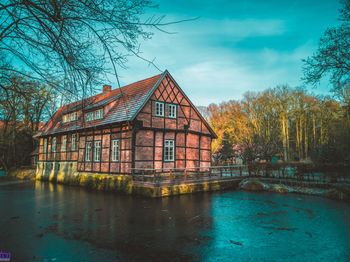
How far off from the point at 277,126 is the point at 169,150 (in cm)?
2078

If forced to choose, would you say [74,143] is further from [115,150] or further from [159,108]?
[159,108]

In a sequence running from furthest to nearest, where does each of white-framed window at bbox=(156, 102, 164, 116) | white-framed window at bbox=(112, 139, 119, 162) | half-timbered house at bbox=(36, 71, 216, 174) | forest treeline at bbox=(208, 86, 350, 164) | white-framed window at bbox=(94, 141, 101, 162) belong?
forest treeline at bbox=(208, 86, 350, 164) < white-framed window at bbox=(94, 141, 101, 162) < white-framed window at bbox=(156, 102, 164, 116) < white-framed window at bbox=(112, 139, 119, 162) < half-timbered house at bbox=(36, 71, 216, 174)

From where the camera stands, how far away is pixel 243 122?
114 feet

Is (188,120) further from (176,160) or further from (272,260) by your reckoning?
(272,260)

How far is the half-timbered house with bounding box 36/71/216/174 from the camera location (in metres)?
16.0

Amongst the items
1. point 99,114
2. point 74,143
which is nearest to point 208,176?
point 99,114

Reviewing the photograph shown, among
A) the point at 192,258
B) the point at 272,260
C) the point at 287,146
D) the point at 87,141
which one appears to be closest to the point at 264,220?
the point at 272,260

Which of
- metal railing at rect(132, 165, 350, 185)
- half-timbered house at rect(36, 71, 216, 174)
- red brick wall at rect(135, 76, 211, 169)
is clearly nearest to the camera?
metal railing at rect(132, 165, 350, 185)

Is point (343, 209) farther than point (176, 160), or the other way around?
point (176, 160)

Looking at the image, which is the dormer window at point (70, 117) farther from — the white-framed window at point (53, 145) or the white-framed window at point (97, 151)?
the white-framed window at point (97, 151)

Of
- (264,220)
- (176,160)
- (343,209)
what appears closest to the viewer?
(264,220)

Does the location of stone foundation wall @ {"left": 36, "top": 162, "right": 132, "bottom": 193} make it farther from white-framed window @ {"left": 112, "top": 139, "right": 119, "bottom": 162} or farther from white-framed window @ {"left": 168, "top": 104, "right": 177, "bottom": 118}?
white-framed window @ {"left": 168, "top": 104, "right": 177, "bottom": 118}

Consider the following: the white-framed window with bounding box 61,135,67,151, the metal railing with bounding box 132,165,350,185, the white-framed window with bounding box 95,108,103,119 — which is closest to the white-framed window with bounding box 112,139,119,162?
the metal railing with bounding box 132,165,350,185

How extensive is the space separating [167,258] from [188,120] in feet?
47.7
